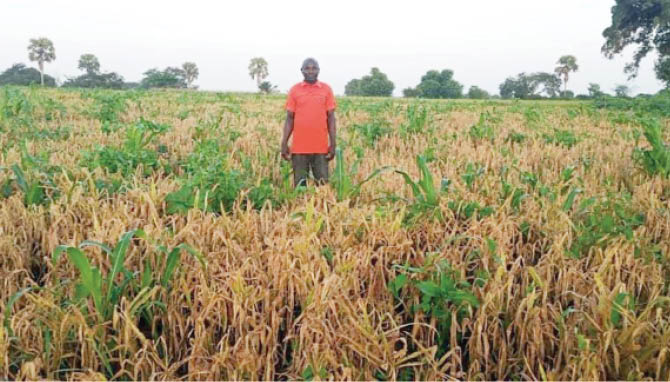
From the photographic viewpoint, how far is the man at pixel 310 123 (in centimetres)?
500

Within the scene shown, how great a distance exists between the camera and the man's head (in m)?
4.91

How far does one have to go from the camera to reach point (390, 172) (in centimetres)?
541

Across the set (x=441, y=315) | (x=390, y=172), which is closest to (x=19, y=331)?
(x=441, y=315)

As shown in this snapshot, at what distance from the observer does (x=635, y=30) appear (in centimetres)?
3288

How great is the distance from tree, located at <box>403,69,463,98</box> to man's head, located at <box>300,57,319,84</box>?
76823 millimetres

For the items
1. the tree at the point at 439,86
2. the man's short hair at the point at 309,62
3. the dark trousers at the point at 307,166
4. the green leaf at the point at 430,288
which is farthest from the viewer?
the tree at the point at 439,86

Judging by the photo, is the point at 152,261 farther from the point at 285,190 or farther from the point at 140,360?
the point at 285,190

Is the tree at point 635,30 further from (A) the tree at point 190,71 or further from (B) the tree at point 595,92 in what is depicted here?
(A) the tree at point 190,71

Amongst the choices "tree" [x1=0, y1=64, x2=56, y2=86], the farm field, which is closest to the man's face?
the farm field

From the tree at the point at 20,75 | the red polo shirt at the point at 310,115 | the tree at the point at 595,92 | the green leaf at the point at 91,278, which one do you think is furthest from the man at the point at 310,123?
the tree at the point at 20,75

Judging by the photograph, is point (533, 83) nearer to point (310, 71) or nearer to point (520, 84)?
point (520, 84)

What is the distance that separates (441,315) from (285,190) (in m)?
2.23

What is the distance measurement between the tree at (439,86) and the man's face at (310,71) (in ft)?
252

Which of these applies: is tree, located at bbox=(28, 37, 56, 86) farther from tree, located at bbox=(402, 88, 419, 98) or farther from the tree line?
tree, located at bbox=(402, 88, 419, 98)
